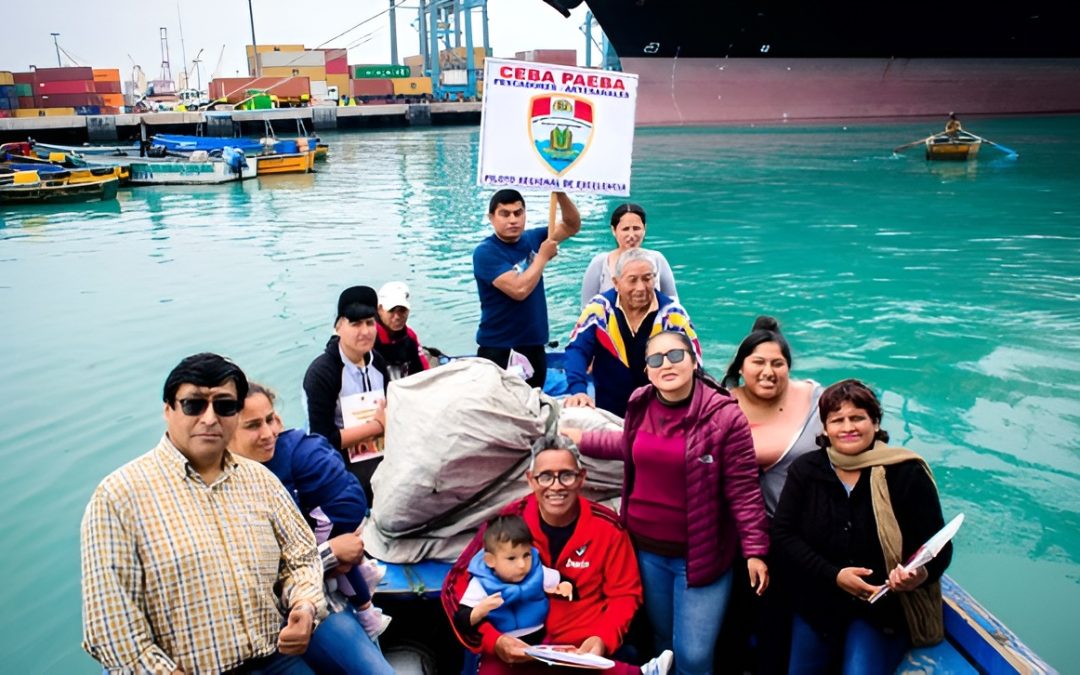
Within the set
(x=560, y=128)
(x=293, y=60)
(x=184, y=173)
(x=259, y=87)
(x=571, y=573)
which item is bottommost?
(x=184, y=173)

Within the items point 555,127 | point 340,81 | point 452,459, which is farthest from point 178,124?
point 452,459

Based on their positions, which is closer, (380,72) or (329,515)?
(329,515)

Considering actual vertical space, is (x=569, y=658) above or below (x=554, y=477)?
below

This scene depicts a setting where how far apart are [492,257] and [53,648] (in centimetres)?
367

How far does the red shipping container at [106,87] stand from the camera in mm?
75125

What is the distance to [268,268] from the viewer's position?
15555 millimetres

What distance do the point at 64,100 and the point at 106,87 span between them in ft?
15.9

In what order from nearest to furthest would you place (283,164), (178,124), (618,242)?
(618,242)
(283,164)
(178,124)

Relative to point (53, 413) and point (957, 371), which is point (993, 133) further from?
point (53, 413)

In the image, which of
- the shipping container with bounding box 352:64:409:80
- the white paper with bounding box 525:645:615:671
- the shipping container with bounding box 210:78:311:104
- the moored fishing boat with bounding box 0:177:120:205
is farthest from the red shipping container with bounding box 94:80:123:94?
the white paper with bounding box 525:645:615:671

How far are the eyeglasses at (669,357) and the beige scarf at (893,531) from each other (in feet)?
2.14

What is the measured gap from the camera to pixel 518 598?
9.73 ft

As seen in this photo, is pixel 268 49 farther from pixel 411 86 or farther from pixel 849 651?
→ pixel 849 651

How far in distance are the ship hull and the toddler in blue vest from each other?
37.6 m
